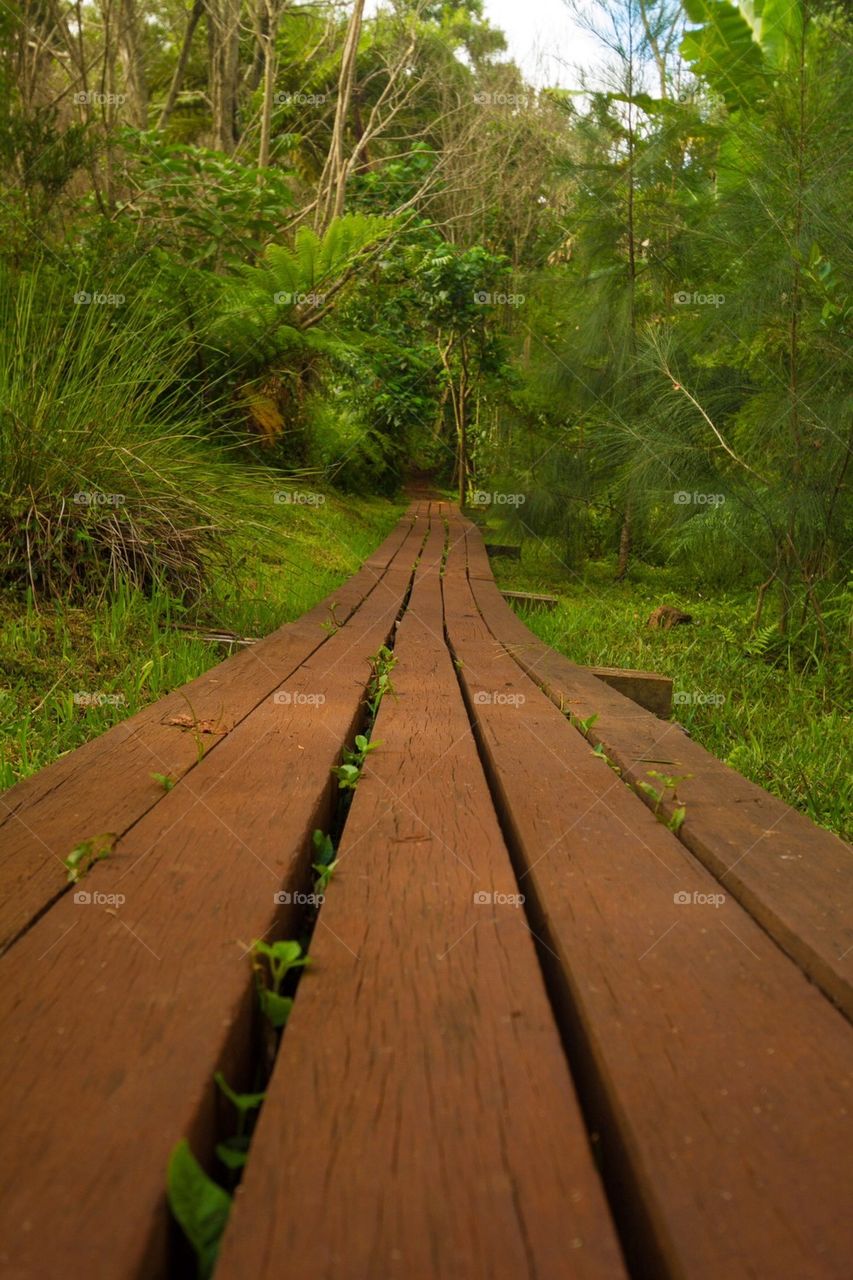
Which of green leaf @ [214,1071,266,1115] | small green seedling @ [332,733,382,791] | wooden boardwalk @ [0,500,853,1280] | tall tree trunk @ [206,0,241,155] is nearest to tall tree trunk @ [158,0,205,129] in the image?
tall tree trunk @ [206,0,241,155]

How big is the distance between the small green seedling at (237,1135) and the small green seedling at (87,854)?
46 centimetres

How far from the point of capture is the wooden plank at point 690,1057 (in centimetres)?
64

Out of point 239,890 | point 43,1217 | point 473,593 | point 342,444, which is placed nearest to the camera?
point 43,1217

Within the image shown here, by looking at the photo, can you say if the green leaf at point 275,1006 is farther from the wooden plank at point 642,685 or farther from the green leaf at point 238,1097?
the wooden plank at point 642,685

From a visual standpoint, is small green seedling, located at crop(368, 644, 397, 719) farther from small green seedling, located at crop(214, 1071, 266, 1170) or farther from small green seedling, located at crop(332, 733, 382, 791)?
small green seedling, located at crop(214, 1071, 266, 1170)

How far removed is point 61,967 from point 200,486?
9.76ft

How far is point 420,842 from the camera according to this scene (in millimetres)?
1359

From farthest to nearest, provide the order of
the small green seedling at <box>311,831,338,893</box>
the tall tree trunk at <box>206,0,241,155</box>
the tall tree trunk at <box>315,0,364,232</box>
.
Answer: the tall tree trunk at <box>206,0,241,155</box>
the tall tree trunk at <box>315,0,364,232</box>
the small green seedling at <box>311,831,338,893</box>

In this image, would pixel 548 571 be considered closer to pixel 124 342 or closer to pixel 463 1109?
pixel 124 342

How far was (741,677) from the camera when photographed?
4012 mm

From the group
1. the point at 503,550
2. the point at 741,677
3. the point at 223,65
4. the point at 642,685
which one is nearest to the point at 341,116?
the point at 223,65

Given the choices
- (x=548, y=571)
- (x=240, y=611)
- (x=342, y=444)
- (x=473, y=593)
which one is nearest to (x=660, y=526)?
(x=548, y=571)

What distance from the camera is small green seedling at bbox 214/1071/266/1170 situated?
2.44 ft

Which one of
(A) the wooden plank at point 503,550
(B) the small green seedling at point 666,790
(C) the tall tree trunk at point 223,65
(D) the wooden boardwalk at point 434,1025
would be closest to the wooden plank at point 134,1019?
(D) the wooden boardwalk at point 434,1025
